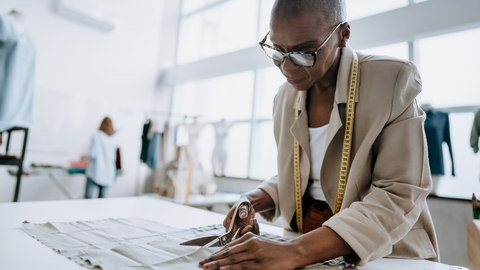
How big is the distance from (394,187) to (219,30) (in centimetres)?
720

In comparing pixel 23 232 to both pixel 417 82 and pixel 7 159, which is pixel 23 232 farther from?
pixel 7 159

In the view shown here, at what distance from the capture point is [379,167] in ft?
2.47

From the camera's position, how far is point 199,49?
776 cm

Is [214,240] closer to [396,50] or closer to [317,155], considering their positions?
[317,155]

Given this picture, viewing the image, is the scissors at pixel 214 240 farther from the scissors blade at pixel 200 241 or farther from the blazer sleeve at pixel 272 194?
the blazer sleeve at pixel 272 194

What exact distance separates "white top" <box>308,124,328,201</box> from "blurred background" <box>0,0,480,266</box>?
6.39ft

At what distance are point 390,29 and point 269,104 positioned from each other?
8.08 feet

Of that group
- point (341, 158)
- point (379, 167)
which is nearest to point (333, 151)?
point (341, 158)

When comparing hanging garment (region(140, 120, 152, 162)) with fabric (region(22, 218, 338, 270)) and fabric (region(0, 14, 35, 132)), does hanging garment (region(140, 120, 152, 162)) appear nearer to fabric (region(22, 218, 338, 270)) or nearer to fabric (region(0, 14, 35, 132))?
fabric (region(0, 14, 35, 132))

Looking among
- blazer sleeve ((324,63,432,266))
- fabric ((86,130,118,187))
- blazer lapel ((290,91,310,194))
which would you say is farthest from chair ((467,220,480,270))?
fabric ((86,130,118,187))

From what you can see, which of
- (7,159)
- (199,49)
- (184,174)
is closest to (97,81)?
(199,49)

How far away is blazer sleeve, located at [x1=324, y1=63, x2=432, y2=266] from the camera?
61 centimetres

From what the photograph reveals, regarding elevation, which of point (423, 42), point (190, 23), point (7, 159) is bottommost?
point (7, 159)

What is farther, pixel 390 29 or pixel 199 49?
pixel 199 49
